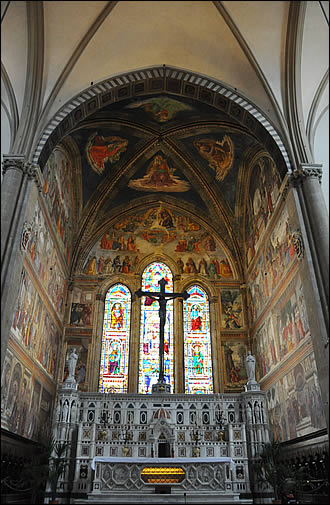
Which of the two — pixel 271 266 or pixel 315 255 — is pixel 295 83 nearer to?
pixel 315 255

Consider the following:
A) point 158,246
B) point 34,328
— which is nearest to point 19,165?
point 34,328

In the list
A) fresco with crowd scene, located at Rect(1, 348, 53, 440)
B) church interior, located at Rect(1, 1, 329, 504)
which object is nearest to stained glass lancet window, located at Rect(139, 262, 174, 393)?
church interior, located at Rect(1, 1, 329, 504)

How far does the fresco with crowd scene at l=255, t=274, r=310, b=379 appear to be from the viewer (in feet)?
44.0

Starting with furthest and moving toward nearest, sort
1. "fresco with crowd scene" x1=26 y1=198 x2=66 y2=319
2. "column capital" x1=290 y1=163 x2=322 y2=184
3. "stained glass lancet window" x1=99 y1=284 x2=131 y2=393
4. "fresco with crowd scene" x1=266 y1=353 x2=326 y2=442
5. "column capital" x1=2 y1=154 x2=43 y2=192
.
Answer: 1. "stained glass lancet window" x1=99 y1=284 x2=131 y2=393
2. "fresco with crowd scene" x1=26 y1=198 x2=66 y2=319
3. "column capital" x1=290 y1=163 x2=322 y2=184
4. "fresco with crowd scene" x1=266 y1=353 x2=326 y2=442
5. "column capital" x1=2 y1=154 x2=43 y2=192

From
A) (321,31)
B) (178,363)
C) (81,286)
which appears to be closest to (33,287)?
(81,286)

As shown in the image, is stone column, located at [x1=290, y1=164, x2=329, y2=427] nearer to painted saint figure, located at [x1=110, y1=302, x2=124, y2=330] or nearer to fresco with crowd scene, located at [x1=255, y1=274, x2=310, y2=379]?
fresco with crowd scene, located at [x1=255, y1=274, x2=310, y2=379]

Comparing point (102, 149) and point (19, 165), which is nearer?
point (19, 165)

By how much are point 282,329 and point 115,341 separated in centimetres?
778

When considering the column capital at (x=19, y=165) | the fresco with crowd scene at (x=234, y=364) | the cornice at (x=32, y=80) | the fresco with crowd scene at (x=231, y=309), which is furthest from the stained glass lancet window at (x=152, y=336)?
the cornice at (x=32, y=80)

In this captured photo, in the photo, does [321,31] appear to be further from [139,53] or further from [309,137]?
[139,53]

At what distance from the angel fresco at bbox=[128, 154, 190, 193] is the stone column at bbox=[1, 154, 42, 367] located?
932cm

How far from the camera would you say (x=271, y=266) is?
16.7 meters

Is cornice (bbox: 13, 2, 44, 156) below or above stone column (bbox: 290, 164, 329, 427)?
above

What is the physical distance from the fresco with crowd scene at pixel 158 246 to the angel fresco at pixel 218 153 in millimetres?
3428
